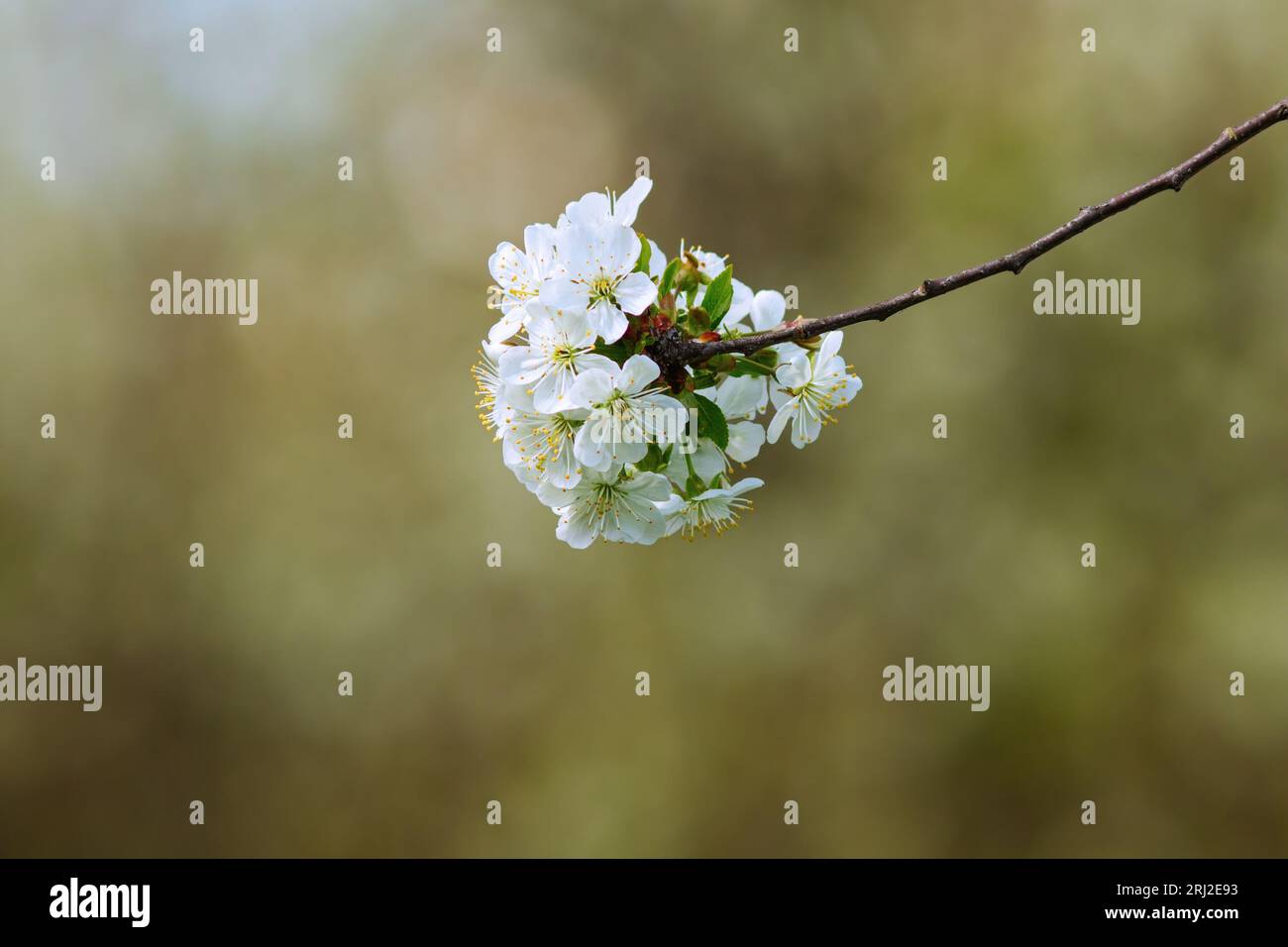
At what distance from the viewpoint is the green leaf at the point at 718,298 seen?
1289 mm

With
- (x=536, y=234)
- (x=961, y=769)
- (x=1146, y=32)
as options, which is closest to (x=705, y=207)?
(x=1146, y=32)

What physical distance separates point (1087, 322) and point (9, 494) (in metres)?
4.60

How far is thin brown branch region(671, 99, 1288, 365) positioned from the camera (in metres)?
1.00

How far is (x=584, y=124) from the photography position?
14.4 ft

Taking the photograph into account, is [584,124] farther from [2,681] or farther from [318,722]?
[2,681]
